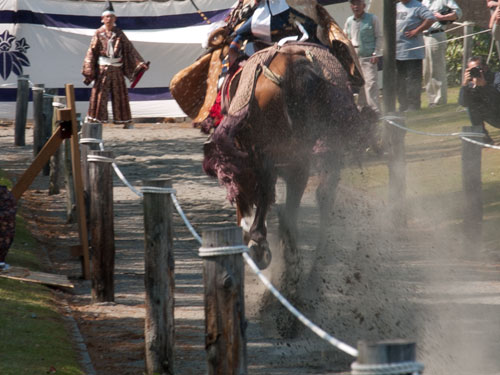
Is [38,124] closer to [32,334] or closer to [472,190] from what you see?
[472,190]

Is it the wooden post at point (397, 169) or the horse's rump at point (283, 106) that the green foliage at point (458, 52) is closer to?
the wooden post at point (397, 169)

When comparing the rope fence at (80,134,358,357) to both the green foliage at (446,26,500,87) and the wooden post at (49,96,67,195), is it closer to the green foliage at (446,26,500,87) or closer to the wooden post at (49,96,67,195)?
the wooden post at (49,96,67,195)

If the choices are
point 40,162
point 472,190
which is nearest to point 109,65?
point 40,162

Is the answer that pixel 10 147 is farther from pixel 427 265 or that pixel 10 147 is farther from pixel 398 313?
pixel 398 313

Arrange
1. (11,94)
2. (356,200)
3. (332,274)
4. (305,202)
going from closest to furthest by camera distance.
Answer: (332,274) → (356,200) → (305,202) → (11,94)

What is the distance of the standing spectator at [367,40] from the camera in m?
13.9

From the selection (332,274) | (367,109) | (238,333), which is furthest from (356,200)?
(238,333)

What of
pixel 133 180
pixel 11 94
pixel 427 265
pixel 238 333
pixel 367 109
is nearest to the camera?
pixel 238 333

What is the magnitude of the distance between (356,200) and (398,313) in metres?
3.97

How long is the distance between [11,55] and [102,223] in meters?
11.5

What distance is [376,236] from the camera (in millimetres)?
8812

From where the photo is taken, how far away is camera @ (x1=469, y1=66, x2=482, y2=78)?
33.2 ft

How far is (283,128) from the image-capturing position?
245 inches

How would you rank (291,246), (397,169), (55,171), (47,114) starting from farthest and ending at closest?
(47,114) < (55,171) < (397,169) < (291,246)
